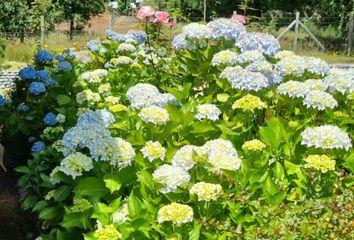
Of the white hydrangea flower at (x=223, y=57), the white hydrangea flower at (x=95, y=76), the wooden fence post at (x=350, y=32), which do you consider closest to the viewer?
the white hydrangea flower at (x=223, y=57)

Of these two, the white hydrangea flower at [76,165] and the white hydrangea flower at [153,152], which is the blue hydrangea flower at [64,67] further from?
the white hydrangea flower at [153,152]

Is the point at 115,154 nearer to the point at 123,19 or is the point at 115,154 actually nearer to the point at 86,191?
the point at 86,191

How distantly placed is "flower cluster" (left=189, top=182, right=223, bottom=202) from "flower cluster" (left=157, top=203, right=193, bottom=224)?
92mm

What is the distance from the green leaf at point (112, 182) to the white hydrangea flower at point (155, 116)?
1.10 feet

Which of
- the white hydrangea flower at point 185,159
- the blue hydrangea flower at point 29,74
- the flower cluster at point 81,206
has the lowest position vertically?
the blue hydrangea flower at point 29,74

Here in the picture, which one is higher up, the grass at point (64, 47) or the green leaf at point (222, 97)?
the green leaf at point (222, 97)

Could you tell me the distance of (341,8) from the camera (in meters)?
22.0

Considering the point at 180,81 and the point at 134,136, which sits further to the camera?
the point at 180,81

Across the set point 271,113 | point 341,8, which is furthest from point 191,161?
point 341,8

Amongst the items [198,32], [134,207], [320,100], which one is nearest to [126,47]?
[198,32]

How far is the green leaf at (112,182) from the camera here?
2514mm

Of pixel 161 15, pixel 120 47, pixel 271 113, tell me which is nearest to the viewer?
pixel 271 113

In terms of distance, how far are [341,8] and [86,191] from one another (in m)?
21.0

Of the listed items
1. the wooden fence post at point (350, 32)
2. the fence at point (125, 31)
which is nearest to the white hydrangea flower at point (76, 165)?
the fence at point (125, 31)
